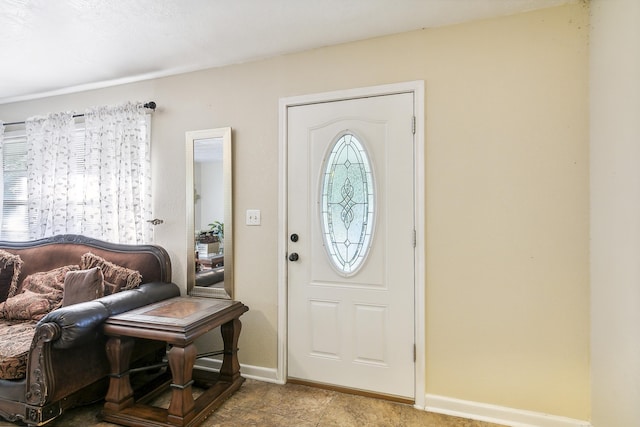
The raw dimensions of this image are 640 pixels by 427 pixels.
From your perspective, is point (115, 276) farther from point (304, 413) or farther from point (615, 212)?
point (615, 212)

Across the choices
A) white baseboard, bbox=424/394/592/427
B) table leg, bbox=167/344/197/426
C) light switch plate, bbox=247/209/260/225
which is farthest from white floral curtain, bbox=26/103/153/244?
white baseboard, bbox=424/394/592/427

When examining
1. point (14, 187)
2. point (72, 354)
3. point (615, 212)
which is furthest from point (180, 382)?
point (14, 187)

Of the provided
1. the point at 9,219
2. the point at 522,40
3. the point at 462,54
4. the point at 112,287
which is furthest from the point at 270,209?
the point at 9,219

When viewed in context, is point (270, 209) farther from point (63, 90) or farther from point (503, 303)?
point (63, 90)

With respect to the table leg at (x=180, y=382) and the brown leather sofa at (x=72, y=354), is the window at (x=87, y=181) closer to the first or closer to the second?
the brown leather sofa at (x=72, y=354)

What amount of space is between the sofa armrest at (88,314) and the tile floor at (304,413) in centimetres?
57

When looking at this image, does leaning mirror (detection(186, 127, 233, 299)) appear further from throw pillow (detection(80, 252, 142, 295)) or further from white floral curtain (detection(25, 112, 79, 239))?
white floral curtain (detection(25, 112, 79, 239))

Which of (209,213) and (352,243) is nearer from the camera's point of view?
(352,243)

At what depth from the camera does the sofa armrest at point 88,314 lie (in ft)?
5.88

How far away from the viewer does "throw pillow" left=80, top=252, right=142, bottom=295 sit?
8.13 feet

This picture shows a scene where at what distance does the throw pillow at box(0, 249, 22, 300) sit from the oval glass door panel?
103 inches

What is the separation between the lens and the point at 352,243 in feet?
7.50

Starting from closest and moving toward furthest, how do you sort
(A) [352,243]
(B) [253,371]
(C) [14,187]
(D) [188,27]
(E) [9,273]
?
(D) [188,27], (A) [352,243], (B) [253,371], (E) [9,273], (C) [14,187]

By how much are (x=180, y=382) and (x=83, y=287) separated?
3.46 feet
